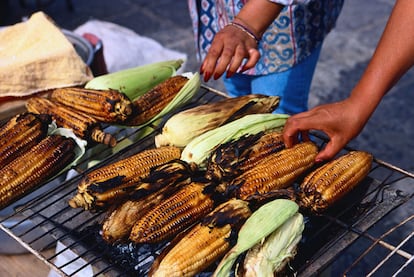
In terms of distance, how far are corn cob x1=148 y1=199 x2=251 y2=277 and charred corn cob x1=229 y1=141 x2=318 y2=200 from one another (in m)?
0.11

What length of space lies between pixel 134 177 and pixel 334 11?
1591mm

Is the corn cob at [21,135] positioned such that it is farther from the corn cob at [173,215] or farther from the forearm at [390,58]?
the forearm at [390,58]

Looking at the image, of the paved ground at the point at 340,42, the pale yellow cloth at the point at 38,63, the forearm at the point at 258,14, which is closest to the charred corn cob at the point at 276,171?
the forearm at the point at 258,14

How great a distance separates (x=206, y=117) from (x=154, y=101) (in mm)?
348

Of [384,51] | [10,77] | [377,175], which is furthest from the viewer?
[377,175]

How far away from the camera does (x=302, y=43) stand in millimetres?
2846

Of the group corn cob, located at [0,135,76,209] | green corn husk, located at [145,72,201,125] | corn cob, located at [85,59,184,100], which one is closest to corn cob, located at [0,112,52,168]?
corn cob, located at [0,135,76,209]

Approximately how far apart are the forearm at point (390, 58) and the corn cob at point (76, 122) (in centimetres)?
113

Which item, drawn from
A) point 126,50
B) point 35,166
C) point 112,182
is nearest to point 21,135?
point 35,166

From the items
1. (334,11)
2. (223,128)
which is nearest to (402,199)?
(223,128)

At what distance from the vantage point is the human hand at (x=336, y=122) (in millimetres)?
1903

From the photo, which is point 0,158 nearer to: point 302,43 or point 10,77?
point 10,77

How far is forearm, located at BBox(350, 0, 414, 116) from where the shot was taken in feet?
6.01

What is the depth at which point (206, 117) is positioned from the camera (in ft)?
7.61
